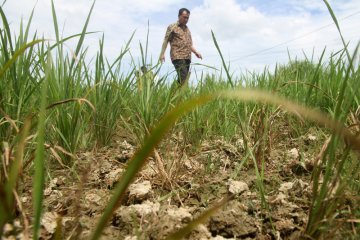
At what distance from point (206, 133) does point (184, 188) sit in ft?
2.10

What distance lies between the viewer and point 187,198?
3.92 feet

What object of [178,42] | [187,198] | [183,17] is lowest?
[187,198]

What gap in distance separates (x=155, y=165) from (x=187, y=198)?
0.25 meters

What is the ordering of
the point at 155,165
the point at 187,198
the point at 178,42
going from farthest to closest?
1. the point at 178,42
2. the point at 155,165
3. the point at 187,198

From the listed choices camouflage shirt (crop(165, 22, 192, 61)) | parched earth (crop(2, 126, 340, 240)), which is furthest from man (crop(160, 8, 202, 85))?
parched earth (crop(2, 126, 340, 240))

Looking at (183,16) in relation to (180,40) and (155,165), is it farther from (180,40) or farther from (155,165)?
(155,165)

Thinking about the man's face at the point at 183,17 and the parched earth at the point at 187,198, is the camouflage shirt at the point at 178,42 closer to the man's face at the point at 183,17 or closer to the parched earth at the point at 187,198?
the man's face at the point at 183,17

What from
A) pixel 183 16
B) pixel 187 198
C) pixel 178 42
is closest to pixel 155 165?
pixel 187 198

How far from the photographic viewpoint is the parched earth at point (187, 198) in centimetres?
94

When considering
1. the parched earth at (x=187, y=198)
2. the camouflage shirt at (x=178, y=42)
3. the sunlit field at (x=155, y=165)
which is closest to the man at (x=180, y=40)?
the camouflage shirt at (x=178, y=42)

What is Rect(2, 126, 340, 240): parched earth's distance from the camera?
0.94 m

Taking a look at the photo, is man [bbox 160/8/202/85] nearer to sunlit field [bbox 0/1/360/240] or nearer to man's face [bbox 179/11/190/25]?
man's face [bbox 179/11/190/25]

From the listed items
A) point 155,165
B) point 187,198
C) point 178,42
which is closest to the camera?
point 187,198

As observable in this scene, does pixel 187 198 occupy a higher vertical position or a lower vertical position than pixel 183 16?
lower
